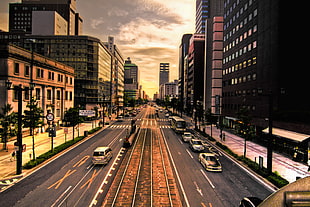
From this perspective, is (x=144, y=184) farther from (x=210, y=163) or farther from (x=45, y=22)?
(x=45, y=22)

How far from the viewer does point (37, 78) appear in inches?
1703

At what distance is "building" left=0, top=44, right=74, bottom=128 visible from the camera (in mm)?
34312

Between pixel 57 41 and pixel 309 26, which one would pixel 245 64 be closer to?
pixel 309 26

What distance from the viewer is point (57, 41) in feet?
255

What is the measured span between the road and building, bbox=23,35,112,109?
188 ft

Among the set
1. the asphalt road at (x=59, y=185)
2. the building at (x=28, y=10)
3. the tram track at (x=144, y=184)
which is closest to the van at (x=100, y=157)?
the asphalt road at (x=59, y=185)

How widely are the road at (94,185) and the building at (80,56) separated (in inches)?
2254

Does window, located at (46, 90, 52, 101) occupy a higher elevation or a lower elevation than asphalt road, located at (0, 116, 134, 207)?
higher

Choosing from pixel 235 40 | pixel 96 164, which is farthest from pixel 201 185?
pixel 235 40

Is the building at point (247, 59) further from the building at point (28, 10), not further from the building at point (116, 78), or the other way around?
the building at point (28, 10)

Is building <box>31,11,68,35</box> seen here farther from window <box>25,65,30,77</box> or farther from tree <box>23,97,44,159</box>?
tree <box>23,97,44,159</box>

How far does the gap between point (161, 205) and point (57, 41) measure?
8243 centimetres

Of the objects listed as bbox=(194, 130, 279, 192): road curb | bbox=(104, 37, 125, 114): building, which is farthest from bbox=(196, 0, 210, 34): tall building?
bbox=(194, 130, 279, 192): road curb

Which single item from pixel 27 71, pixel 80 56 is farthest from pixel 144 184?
pixel 80 56
